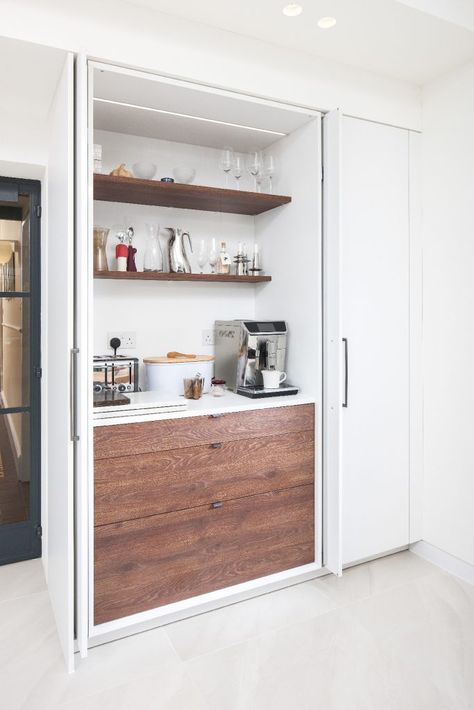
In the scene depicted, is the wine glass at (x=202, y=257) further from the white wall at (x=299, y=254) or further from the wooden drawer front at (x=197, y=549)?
the wooden drawer front at (x=197, y=549)

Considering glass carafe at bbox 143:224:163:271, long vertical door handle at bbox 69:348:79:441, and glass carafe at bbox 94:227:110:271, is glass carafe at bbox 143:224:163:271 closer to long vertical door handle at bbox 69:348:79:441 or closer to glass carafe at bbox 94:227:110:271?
glass carafe at bbox 94:227:110:271

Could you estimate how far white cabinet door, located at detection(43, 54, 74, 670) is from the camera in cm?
183

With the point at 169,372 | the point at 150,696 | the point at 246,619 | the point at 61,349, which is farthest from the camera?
the point at 169,372

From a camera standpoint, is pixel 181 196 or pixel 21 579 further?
pixel 21 579

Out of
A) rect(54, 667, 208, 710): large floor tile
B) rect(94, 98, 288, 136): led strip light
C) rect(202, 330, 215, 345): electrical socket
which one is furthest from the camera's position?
rect(202, 330, 215, 345): electrical socket

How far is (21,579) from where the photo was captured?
2.54 metres

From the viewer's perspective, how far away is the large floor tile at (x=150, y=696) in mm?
1716

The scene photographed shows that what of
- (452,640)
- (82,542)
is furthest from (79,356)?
(452,640)

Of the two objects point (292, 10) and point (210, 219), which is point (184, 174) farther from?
point (292, 10)

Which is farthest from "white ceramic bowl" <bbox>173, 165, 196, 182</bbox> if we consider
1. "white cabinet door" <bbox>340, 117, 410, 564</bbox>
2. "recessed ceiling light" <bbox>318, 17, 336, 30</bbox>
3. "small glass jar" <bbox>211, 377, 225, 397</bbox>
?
"small glass jar" <bbox>211, 377, 225, 397</bbox>

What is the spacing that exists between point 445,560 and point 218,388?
140cm

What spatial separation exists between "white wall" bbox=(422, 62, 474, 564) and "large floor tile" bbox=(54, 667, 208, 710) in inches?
56.0

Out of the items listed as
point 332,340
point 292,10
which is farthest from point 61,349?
point 292,10

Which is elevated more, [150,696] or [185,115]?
Answer: [185,115]
